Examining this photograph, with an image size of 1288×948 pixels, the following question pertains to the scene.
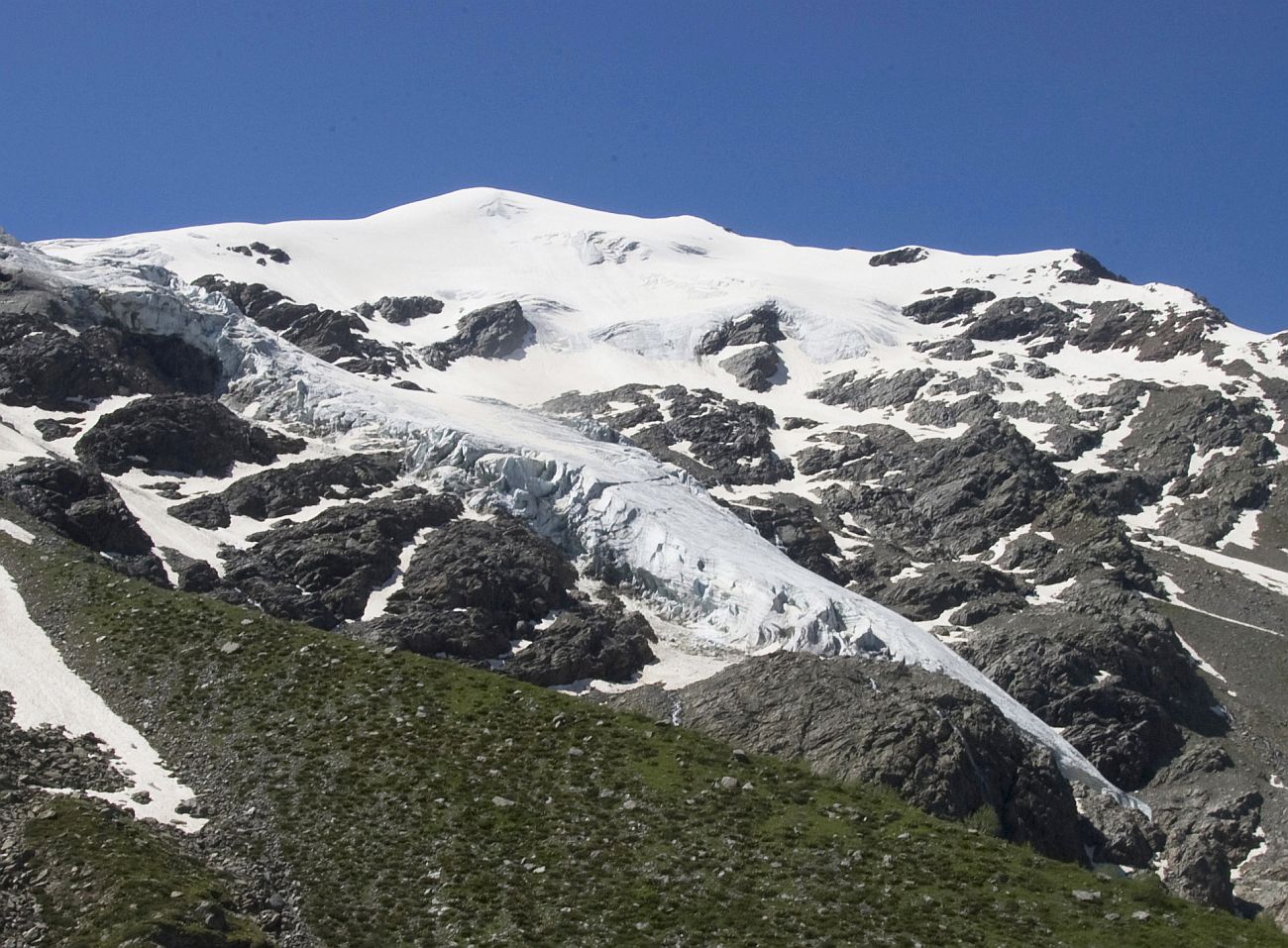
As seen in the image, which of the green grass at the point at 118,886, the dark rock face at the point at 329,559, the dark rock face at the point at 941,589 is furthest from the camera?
the dark rock face at the point at 941,589

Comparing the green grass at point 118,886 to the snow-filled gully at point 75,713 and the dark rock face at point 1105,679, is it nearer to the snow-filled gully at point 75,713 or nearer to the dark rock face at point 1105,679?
the snow-filled gully at point 75,713

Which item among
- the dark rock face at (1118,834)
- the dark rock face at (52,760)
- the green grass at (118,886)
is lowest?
the green grass at (118,886)

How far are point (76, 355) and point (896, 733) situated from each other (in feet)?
240

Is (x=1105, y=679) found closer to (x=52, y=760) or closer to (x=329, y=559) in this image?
(x=329, y=559)

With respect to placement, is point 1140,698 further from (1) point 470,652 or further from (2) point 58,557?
(2) point 58,557

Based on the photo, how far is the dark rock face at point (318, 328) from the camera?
171125 millimetres

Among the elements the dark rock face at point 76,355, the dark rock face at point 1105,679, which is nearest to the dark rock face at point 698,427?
the dark rock face at point 1105,679

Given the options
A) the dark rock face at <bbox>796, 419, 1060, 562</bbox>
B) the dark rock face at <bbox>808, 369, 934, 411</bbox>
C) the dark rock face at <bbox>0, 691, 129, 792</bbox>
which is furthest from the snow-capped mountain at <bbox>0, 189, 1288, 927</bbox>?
the dark rock face at <bbox>0, 691, 129, 792</bbox>

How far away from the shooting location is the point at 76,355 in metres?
98.1

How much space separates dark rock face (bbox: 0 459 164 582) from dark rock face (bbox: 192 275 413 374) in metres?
93.5

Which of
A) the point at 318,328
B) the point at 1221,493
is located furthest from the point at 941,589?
the point at 318,328

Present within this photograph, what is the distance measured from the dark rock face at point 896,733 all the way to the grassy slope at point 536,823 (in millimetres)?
18306

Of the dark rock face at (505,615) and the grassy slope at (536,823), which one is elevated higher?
the dark rock face at (505,615)

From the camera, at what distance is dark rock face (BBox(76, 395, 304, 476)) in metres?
88.5
